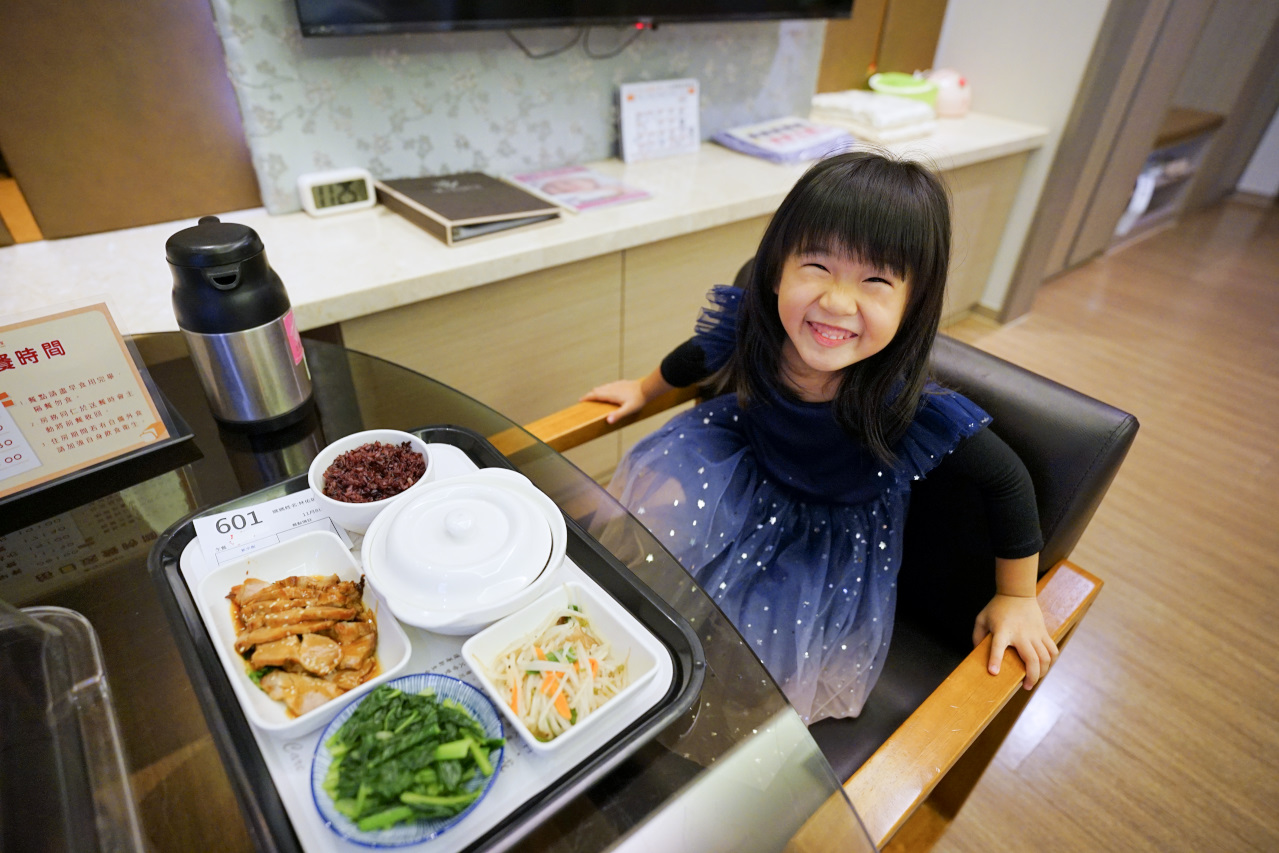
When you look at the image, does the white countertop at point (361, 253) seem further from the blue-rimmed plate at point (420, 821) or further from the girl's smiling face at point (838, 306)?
the blue-rimmed plate at point (420, 821)

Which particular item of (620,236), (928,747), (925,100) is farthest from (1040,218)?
(928,747)

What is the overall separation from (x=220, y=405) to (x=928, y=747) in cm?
98

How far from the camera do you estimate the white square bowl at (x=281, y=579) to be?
566 millimetres

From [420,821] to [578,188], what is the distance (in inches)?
61.8

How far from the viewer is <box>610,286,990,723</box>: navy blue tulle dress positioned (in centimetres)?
96

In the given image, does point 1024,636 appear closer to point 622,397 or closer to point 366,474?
point 622,397

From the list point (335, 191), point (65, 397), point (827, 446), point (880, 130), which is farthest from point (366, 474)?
point (880, 130)

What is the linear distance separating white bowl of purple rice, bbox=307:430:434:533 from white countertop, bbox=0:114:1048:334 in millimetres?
502

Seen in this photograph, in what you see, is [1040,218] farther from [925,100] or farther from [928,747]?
[928,747]

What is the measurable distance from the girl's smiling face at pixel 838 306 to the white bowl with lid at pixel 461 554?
0.42 meters

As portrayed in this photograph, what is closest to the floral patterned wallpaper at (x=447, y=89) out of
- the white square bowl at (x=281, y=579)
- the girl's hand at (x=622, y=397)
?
the girl's hand at (x=622, y=397)

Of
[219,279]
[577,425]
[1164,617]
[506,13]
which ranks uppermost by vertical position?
[506,13]

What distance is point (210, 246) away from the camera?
2.60 feet

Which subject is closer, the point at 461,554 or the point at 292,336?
the point at 461,554
